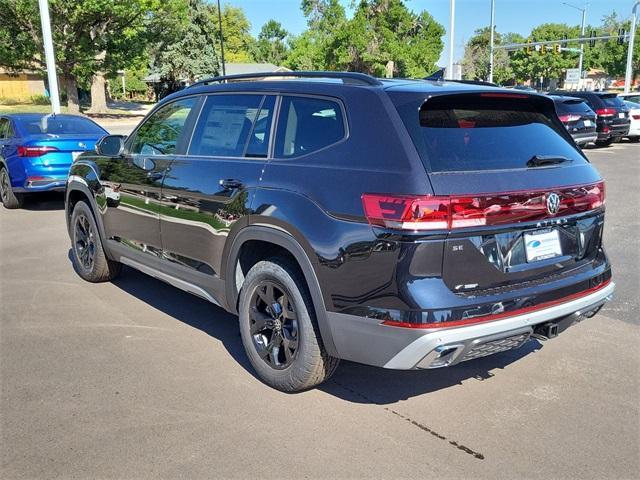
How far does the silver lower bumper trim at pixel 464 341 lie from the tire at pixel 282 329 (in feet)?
1.84

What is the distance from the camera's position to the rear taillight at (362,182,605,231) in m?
2.95

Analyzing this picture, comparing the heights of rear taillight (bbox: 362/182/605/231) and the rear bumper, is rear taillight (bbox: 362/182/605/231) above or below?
above

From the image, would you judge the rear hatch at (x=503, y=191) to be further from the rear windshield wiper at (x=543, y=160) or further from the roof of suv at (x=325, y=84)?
the roof of suv at (x=325, y=84)

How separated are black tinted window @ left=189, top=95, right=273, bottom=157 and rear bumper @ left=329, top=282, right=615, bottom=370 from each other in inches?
53.2

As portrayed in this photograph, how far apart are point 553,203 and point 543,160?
29 centimetres

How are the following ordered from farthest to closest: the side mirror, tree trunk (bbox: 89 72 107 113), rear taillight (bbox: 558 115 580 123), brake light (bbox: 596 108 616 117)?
tree trunk (bbox: 89 72 107 113), brake light (bbox: 596 108 616 117), rear taillight (bbox: 558 115 580 123), the side mirror

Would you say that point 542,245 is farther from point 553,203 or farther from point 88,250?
point 88,250

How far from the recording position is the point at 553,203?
333 cm

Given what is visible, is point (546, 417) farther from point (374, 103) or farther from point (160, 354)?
point (160, 354)

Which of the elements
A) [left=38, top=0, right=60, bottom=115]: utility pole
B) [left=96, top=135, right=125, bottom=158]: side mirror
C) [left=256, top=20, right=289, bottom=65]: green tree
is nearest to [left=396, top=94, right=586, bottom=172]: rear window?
[left=96, top=135, right=125, bottom=158]: side mirror

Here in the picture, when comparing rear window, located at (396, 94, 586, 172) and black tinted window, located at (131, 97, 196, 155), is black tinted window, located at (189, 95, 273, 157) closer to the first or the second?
black tinted window, located at (131, 97, 196, 155)

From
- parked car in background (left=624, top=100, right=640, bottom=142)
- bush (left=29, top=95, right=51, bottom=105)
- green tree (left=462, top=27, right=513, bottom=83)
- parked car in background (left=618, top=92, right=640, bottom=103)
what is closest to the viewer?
parked car in background (left=624, top=100, right=640, bottom=142)

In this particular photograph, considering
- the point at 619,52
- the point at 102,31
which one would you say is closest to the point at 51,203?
the point at 102,31

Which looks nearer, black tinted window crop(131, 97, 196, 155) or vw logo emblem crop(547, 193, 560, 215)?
vw logo emblem crop(547, 193, 560, 215)
